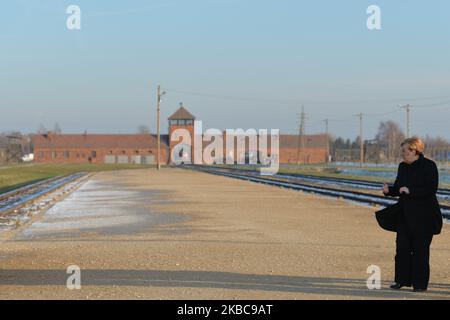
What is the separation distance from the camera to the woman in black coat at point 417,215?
8273 millimetres

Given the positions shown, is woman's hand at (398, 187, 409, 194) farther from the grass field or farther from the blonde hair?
the grass field

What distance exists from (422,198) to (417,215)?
21cm

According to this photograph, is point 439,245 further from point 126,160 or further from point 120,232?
point 126,160

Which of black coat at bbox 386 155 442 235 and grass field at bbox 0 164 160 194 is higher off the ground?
black coat at bbox 386 155 442 235

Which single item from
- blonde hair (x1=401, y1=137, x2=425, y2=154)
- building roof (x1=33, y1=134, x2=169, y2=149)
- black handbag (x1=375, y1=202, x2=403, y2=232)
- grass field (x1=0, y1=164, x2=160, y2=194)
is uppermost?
building roof (x1=33, y1=134, x2=169, y2=149)

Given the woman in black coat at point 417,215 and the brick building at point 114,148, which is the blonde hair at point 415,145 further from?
the brick building at point 114,148

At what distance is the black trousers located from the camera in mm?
8266

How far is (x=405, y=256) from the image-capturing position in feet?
27.7

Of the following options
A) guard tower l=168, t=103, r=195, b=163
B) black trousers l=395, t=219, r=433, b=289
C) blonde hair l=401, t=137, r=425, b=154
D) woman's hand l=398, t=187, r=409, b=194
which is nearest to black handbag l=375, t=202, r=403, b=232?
black trousers l=395, t=219, r=433, b=289

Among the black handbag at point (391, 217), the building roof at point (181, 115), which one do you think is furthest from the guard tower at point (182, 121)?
the black handbag at point (391, 217)
